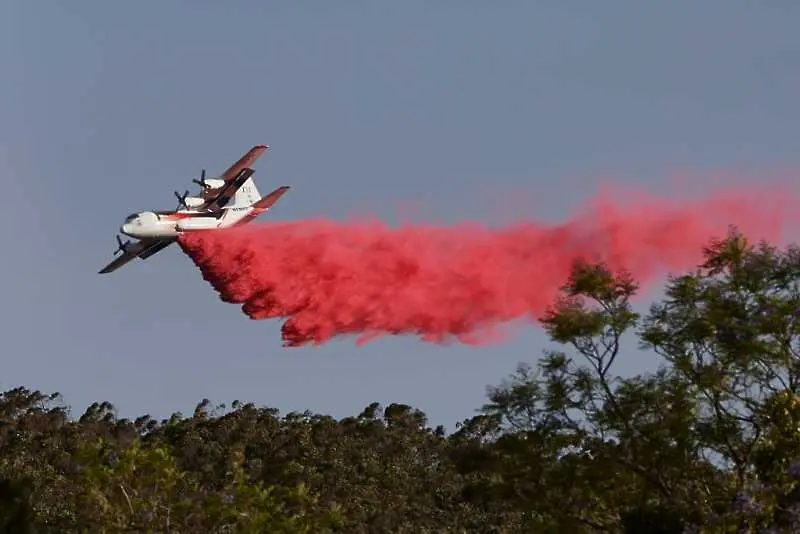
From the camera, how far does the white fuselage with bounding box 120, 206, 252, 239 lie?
194 feet

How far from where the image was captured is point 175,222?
198 feet

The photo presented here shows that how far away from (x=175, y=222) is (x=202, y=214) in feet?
5.97

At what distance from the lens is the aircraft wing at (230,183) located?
61688 millimetres

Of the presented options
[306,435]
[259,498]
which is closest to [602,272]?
[259,498]

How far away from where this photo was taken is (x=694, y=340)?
37.8 metres

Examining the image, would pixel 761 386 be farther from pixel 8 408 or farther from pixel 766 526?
pixel 8 408

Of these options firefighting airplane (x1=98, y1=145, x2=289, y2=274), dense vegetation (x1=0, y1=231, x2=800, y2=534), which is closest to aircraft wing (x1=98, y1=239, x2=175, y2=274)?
firefighting airplane (x1=98, y1=145, x2=289, y2=274)

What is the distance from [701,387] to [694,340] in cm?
134

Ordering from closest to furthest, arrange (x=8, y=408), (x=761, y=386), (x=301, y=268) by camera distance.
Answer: (x=761, y=386) < (x=301, y=268) < (x=8, y=408)

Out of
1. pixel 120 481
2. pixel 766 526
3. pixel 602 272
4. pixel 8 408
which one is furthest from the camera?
pixel 8 408

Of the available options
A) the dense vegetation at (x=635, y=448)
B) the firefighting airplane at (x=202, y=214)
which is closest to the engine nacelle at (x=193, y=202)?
the firefighting airplane at (x=202, y=214)

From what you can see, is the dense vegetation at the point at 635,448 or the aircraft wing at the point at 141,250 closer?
the dense vegetation at the point at 635,448

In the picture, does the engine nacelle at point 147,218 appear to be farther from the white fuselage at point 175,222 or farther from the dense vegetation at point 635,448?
the dense vegetation at point 635,448

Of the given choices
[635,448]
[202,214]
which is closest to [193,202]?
[202,214]
